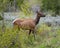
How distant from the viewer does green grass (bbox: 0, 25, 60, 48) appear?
7860 millimetres

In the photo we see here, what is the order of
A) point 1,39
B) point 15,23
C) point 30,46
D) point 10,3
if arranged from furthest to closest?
1. point 15,23
2. point 30,46
3. point 10,3
4. point 1,39

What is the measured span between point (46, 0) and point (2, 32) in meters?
16.0

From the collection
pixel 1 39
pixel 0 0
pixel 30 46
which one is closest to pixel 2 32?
pixel 1 39

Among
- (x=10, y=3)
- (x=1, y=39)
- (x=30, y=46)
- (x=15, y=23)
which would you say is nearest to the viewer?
(x=1, y=39)

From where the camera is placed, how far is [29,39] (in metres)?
11.5

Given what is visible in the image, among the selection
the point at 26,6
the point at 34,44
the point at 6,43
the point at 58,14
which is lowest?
the point at 58,14

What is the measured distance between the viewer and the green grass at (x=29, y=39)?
25.8 feet

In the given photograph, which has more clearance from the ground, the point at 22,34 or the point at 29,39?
the point at 22,34

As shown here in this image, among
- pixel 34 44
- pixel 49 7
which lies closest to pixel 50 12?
pixel 49 7

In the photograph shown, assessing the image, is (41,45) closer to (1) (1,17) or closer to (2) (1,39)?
(1) (1,17)

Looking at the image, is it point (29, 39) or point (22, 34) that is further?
point (29, 39)

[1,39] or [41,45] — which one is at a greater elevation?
[1,39]

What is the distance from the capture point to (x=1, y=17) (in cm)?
885

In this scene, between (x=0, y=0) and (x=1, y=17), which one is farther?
(x=1, y=17)
